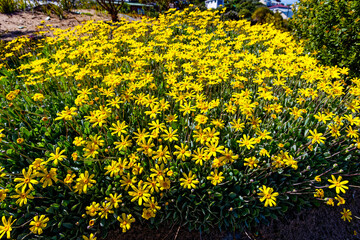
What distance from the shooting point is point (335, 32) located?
4.86m

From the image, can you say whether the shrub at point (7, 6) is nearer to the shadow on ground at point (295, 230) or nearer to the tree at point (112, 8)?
the tree at point (112, 8)

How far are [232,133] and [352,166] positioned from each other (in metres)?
2.07

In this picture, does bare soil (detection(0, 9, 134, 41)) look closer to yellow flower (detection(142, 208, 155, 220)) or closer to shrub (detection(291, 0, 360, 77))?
shrub (detection(291, 0, 360, 77))

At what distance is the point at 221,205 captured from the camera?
2.77 meters

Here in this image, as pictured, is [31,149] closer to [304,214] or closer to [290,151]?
[290,151]

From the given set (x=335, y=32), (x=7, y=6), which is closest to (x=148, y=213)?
(x=335, y=32)

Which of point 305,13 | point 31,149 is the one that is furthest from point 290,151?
point 305,13

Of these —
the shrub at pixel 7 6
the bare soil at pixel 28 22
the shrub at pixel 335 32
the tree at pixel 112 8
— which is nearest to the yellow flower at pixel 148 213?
the shrub at pixel 335 32

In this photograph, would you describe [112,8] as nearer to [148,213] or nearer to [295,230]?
[148,213]

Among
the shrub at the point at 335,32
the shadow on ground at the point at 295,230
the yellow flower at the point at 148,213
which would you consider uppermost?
the shrub at the point at 335,32

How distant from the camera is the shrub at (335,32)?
182 inches

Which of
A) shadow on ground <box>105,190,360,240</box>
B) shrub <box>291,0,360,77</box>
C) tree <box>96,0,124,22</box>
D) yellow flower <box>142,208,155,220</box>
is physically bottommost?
shadow on ground <box>105,190,360,240</box>

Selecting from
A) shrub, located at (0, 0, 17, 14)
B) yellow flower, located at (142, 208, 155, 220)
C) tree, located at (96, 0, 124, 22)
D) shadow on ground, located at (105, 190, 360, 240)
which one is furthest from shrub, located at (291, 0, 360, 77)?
shrub, located at (0, 0, 17, 14)

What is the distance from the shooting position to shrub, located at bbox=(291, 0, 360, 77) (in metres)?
4.62
